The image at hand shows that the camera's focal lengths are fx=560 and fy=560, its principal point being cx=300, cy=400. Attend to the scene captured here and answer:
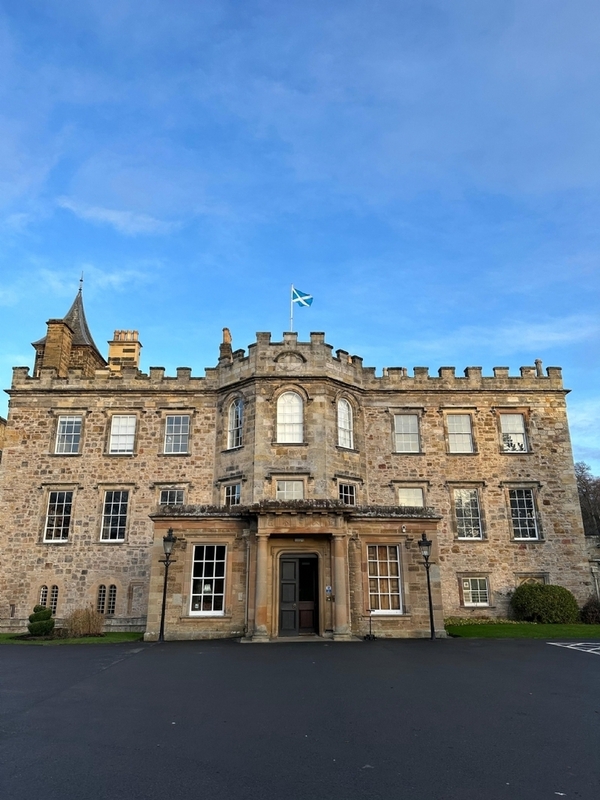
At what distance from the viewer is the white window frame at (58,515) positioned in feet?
85.3

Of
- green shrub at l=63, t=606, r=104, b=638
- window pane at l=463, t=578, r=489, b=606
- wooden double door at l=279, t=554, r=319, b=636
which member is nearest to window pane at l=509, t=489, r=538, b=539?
window pane at l=463, t=578, r=489, b=606

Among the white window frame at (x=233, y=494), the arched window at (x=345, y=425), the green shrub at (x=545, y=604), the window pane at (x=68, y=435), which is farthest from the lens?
the window pane at (x=68, y=435)

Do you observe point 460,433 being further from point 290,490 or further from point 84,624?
point 84,624

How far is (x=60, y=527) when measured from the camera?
85.6 feet

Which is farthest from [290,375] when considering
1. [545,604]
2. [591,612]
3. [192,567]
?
[591,612]

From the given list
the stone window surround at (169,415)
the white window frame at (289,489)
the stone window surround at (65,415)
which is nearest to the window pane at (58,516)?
the stone window surround at (65,415)

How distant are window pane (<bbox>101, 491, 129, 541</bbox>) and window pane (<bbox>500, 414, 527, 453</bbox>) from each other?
1866 cm

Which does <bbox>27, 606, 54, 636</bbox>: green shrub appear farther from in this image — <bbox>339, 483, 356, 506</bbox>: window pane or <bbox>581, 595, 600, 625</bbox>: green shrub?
<bbox>581, 595, 600, 625</bbox>: green shrub

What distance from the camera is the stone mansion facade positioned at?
25.0m

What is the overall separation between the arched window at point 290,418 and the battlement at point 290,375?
0.96 meters

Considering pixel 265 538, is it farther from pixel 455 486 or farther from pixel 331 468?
pixel 455 486

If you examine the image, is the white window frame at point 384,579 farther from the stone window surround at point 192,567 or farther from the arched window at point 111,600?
the arched window at point 111,600

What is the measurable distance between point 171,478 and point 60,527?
5567 mm

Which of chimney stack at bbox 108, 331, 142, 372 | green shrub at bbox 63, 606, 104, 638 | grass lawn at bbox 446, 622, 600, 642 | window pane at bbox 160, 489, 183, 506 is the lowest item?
grass lawn at bbox 446, 622, 600, 642
